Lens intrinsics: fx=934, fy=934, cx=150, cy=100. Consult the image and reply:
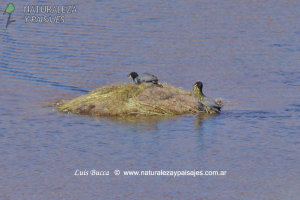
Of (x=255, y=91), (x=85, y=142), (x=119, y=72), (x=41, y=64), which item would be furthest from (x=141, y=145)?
(x=41, y=64)

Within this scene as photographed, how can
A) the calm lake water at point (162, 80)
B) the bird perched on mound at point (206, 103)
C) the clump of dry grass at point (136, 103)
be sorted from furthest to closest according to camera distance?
the bird perched on mound at point (206, 103) < the clump of dry grass at point (136, 103) < the calm lake water at point (162, 80)

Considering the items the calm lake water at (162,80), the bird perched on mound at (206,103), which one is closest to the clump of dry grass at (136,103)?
the bird perched on mound at (206,103)

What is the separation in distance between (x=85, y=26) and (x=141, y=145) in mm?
24724

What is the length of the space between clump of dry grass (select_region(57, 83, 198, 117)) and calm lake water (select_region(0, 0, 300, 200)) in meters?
0.65

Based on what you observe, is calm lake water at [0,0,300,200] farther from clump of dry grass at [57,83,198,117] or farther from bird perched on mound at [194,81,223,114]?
clump of dry grass at [57,83,198,117]

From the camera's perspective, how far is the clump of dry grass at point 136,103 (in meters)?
31.9

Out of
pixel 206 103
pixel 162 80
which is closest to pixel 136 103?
pixel 206 103

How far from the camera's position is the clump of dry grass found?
105 ft

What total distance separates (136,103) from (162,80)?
7346mm

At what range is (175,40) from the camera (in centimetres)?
4806

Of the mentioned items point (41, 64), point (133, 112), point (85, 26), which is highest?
point (85, 26)

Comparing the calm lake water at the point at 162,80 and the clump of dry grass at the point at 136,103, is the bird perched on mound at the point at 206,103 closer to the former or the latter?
the clump of dry grass at the point at 136,103

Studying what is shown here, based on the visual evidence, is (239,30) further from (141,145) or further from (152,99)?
(141,145)

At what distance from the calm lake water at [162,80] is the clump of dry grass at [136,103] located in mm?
655
